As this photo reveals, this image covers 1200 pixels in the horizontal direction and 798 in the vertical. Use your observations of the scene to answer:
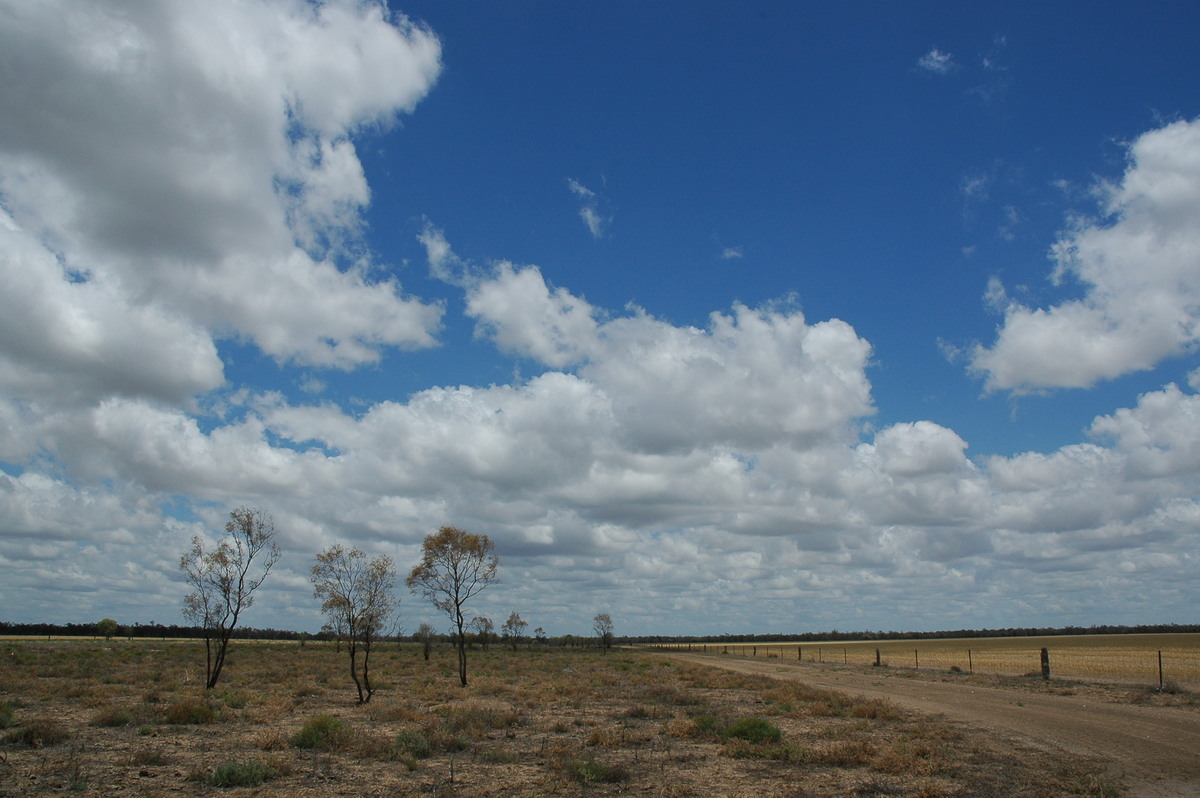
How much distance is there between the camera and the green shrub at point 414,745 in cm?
1645

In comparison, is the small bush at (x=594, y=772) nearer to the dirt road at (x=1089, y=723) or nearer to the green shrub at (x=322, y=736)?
the green shrub at (x=322, y=736)

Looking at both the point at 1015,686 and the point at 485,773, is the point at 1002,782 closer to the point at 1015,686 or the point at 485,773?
the point at 485,773

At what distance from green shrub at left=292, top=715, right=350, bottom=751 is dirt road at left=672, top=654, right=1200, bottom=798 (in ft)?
53.4

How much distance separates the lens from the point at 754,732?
1812 cm

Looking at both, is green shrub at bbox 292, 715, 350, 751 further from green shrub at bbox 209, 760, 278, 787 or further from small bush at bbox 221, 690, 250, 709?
small bush at bbox 221, 690, 250, 709

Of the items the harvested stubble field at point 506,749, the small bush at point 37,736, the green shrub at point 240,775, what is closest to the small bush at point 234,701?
the harvested stubble field at point 506,749

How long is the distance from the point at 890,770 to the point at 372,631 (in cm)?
2140

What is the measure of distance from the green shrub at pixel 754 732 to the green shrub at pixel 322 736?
9617 millimetres

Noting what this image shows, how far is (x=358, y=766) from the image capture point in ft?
50.0

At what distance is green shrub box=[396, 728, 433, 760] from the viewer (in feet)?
54.0

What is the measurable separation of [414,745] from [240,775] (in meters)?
4.28

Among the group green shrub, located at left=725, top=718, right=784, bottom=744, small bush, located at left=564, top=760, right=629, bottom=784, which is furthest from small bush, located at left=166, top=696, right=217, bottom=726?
green shrub, located at left=725, top=718, right=784, bottom=744

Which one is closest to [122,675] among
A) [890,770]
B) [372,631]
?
[372,631]

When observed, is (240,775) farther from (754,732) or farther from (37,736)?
(754,732)
